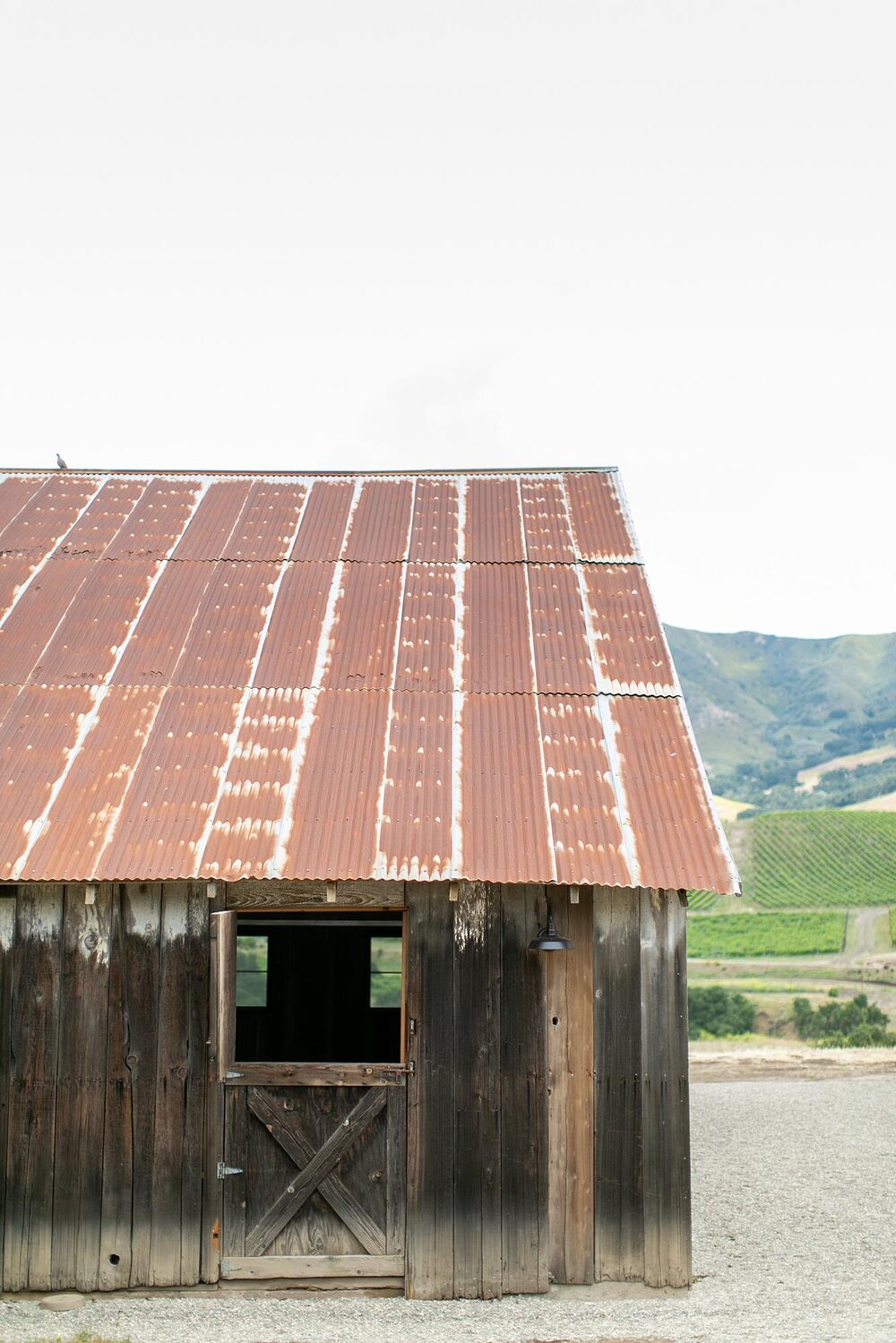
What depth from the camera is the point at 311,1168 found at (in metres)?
7.04

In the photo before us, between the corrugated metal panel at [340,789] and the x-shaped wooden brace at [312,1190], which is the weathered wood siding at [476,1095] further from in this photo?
the corrugated metal panel at [340,789]

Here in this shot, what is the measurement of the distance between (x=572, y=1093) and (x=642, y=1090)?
1.39ft

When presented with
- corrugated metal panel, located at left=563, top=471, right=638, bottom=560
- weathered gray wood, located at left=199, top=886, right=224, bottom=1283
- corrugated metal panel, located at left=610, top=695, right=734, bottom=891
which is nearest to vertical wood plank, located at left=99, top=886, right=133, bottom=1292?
weathered gray wood, located at left=199, top=886, right=224, bottom=1283

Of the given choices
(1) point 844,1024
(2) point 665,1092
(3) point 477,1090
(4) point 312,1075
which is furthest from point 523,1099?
(1) point 844,1024

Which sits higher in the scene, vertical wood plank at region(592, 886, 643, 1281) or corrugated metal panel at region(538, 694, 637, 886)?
corrugated metal panel at region(538, 694, 637, 886)

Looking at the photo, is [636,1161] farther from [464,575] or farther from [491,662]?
[464,575]

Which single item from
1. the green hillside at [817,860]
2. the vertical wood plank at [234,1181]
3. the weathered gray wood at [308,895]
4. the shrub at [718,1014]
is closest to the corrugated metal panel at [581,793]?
the weathered gray wood at [308,895]

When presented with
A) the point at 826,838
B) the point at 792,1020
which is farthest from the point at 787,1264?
the point at 826,838

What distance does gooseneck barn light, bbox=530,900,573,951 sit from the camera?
689 cm

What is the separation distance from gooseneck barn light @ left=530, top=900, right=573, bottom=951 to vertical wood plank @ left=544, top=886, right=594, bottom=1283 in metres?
0.14

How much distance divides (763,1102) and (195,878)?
35.7ft

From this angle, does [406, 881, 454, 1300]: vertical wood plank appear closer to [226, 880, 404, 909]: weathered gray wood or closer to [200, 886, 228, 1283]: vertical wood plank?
[226, 880, 404, 909]: weathered gray wood

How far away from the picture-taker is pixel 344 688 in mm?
8336

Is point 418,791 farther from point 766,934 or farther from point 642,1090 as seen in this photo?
point 766,934
